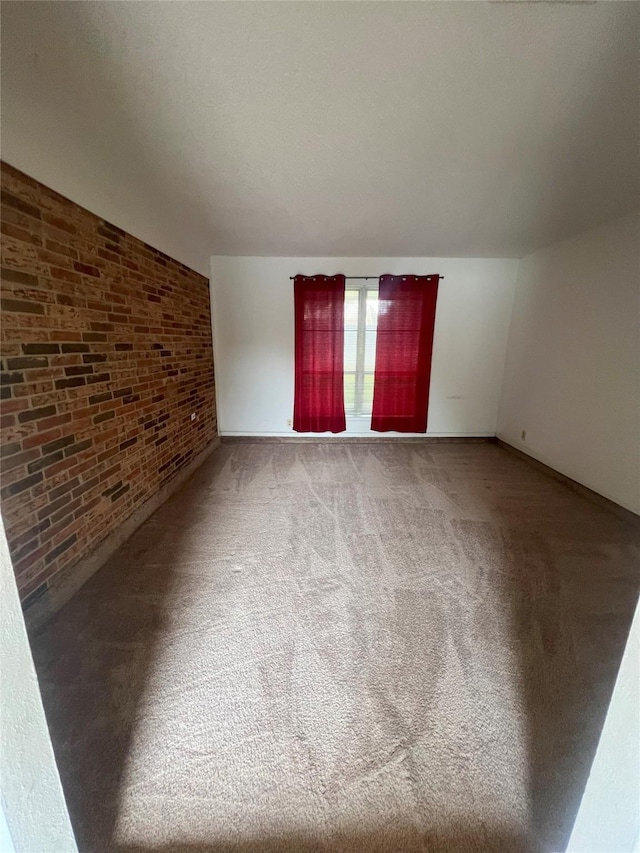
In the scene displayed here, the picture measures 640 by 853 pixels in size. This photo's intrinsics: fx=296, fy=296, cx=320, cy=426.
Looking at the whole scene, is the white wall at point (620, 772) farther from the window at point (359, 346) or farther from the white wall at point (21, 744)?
the window at point (359, 346)

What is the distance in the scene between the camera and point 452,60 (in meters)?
1.11

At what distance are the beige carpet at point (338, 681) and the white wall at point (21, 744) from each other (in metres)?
0.45

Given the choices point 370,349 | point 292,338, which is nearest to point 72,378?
point 292,338

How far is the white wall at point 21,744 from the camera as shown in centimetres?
48

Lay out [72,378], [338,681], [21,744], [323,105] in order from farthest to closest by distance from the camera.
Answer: [72,378], [323,105], [338,681], [21,744]

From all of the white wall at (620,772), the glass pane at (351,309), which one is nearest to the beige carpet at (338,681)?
the white wall at (620,772)

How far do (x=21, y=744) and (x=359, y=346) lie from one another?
3734 mm

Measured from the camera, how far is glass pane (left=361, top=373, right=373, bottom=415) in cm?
386

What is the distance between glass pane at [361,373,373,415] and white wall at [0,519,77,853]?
3.65 metres

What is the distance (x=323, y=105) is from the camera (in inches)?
51.8

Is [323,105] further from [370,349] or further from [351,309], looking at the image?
[370,349]

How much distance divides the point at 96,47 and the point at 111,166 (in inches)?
30.6

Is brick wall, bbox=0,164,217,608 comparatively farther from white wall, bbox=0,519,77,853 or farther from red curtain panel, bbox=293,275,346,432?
red curtain panel, bbox=293,275,346,432

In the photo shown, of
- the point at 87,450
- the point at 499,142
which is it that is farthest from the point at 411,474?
the point at 87,450
